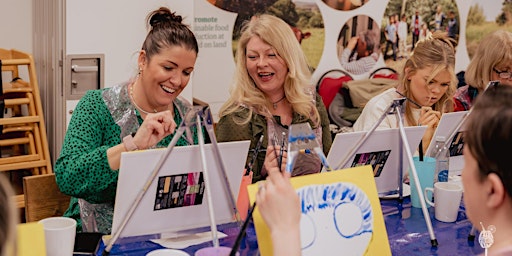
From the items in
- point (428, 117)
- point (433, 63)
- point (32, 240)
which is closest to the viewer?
point (32, 240)

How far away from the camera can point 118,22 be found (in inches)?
140

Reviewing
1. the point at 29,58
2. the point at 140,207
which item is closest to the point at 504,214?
the point at 140,207

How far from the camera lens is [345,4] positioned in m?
5.04

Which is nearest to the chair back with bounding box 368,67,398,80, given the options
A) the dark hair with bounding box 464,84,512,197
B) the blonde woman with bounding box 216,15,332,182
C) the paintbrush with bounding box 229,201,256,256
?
the blonde woman with bounding box 216,15,332,182

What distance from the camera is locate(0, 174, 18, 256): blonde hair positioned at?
0.87m

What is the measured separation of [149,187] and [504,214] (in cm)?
89

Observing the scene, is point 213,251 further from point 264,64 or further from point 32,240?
point 264,64

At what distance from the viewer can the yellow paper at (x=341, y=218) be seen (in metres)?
1.62

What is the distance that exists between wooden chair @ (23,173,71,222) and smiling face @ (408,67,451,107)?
166 centimetres

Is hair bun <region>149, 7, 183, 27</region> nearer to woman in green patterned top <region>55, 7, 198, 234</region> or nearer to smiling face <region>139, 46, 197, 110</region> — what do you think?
woman in green patterned top <region>55, 7, 198, 234</region>

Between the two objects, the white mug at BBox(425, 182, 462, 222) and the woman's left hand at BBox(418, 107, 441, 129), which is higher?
the woman's left hand at BBox(418, 107, 441, 129)

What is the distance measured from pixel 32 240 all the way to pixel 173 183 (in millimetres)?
444

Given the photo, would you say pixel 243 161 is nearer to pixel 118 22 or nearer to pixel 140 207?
pixel 140 207

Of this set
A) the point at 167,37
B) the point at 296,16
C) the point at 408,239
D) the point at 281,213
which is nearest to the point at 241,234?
the point at 281,213
